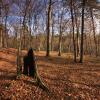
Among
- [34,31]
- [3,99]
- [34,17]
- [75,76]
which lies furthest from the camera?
[34,31]

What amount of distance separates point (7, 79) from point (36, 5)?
28740mm

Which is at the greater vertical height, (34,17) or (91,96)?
(34,17)

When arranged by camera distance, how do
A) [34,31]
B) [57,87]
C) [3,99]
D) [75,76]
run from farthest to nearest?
[34,31] < [75,76] < [57,87] < [3,99]

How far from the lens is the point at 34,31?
5044 centimetres

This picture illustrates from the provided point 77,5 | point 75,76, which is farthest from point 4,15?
point 75,76

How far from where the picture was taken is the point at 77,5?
88.1 feet

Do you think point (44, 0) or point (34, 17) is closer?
point (44, 0)

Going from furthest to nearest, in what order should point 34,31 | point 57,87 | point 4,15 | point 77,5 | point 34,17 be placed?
1. point 34,31
2. point 34,17
3. point 4,15
4. point 77,5
5. point 57,87

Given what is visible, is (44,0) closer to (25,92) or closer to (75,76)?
(75,76)

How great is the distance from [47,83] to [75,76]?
345cm

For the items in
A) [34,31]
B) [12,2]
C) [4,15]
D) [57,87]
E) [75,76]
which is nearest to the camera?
[57,87]

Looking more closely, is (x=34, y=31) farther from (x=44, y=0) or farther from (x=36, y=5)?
(x=44, y=0)

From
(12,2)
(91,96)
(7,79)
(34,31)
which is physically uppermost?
(12,2)

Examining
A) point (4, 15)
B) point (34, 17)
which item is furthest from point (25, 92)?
point (34, 17)
